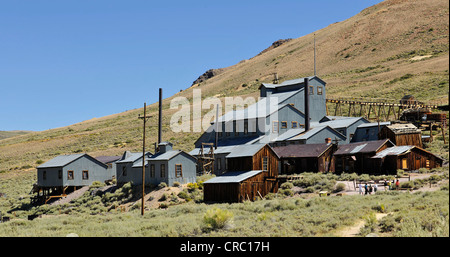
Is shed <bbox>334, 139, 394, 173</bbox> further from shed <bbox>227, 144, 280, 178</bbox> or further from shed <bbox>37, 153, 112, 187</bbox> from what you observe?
shed <bbox>37, 153, 112, 187</bbox>

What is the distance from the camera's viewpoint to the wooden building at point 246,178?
39.7 m

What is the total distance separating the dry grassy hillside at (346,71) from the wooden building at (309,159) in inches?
1133

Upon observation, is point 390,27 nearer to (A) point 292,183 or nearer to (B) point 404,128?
(B) point 404,128

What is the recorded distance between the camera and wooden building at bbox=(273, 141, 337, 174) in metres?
49.0

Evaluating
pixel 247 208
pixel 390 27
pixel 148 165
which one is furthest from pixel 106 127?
pixel 247 208

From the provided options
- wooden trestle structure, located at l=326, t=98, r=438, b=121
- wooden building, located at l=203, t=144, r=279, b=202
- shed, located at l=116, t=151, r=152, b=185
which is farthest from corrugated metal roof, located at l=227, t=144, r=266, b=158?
wooden trestle structure, located at l=326, t=98, r=438, b=121

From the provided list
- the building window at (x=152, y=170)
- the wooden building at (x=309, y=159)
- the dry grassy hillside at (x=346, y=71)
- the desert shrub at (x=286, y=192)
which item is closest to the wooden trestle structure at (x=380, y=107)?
the dry grassy hillside at (x=346, y=71)

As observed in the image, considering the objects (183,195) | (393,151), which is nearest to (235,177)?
(183,195)

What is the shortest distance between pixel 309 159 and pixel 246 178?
39.1ft

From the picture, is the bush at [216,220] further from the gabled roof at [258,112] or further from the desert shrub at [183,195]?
the gabled roof at [258,112]

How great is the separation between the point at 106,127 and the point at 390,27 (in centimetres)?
8795

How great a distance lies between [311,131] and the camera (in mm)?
56156

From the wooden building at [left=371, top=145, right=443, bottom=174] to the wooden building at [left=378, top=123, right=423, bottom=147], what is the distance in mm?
5785

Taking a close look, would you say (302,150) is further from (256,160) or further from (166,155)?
(166,155)
